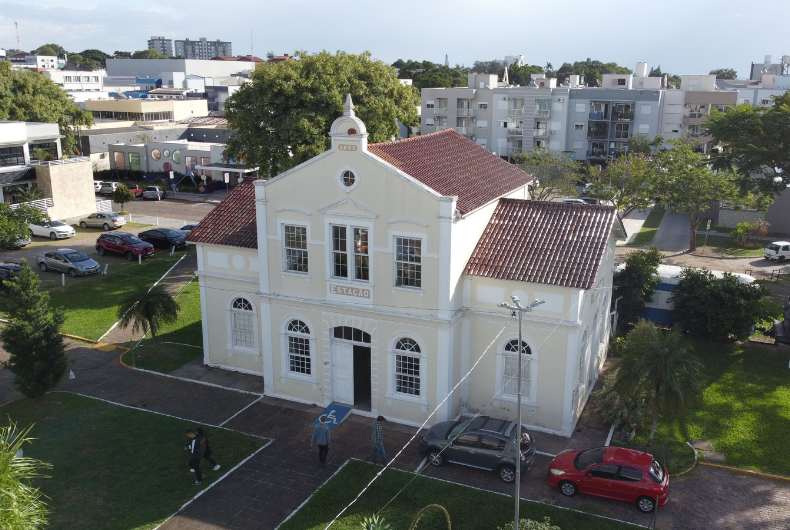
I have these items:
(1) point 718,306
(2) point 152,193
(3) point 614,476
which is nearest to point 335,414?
(3) point 614,476

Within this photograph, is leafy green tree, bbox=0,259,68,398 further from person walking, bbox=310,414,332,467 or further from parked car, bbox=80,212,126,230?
parked car, bbox=80,212,126,230

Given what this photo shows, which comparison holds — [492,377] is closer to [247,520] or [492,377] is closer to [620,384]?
[620,384]

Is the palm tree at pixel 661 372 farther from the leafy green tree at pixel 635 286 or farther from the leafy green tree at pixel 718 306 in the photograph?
the leafy green tree at pixel 635 286

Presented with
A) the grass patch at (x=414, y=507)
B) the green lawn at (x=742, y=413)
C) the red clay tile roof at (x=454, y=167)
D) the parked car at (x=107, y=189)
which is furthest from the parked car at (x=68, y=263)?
the green lawn at (x=742, y=413)

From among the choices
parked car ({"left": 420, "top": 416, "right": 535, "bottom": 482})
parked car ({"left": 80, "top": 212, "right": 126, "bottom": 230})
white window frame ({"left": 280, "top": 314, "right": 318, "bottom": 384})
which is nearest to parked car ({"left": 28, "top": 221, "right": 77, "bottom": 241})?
parked car ({"left": 80, "top": 212, "right": 126, "bottom": 230})

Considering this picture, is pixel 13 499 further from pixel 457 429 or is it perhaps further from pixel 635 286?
pixel 635 286

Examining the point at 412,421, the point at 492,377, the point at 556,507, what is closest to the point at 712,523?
the point at 556,507
